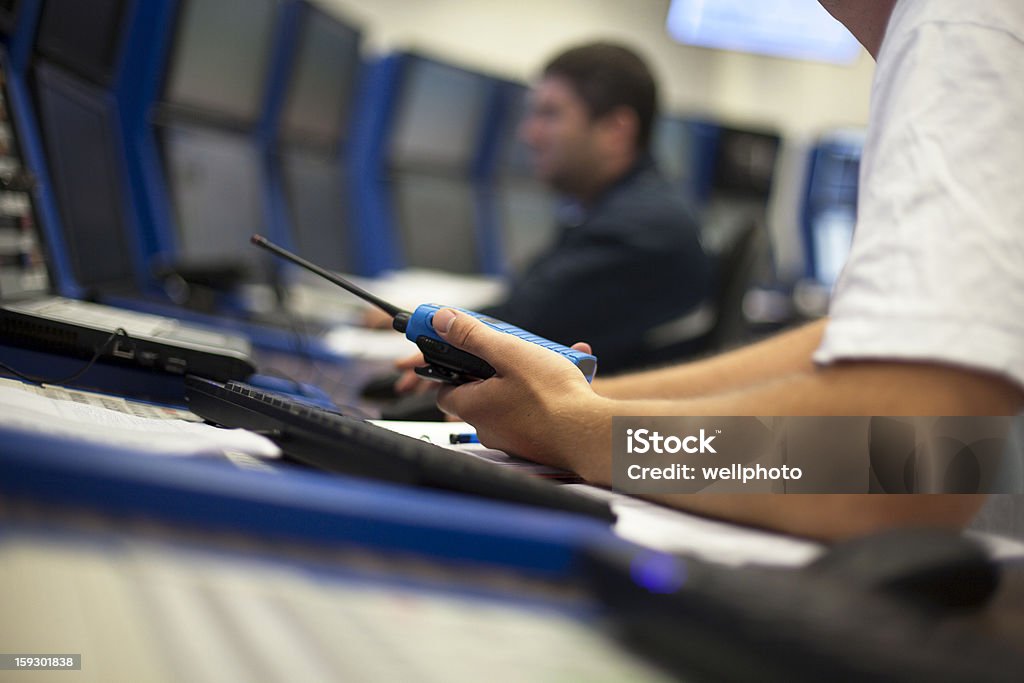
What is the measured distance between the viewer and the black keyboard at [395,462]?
47 cm

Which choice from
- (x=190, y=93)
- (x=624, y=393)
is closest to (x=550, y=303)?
(x=624, y=393)

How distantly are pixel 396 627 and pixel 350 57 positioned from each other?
8.35ft

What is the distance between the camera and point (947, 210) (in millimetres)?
518

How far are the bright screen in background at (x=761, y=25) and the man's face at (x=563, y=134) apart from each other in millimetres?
3613

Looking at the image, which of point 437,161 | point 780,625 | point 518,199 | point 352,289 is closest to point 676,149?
point 518,199

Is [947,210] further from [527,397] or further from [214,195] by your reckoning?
[214,195]

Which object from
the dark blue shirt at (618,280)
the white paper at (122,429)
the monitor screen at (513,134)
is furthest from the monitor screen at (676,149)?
the white paper at (122,429)

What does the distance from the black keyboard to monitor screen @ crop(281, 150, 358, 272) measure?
1839mm

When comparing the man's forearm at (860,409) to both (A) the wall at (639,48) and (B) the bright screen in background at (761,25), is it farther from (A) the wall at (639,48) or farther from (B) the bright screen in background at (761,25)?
(B) the bright screen in background at (761,25)

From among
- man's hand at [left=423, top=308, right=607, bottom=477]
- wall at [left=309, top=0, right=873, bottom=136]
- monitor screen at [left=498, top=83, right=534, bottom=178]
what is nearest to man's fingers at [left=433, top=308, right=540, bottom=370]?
man's hand at [left=423, top=308, right=607, bottom=477]

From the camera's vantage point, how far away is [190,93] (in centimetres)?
181

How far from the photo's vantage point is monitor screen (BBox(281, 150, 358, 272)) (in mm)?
2354

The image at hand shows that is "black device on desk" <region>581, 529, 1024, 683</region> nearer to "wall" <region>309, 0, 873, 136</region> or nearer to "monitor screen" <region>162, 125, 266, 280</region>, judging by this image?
"monitor screen" <region>162, 125, 266, 280</region>

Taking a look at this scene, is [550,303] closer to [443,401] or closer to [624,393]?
[624,393]
